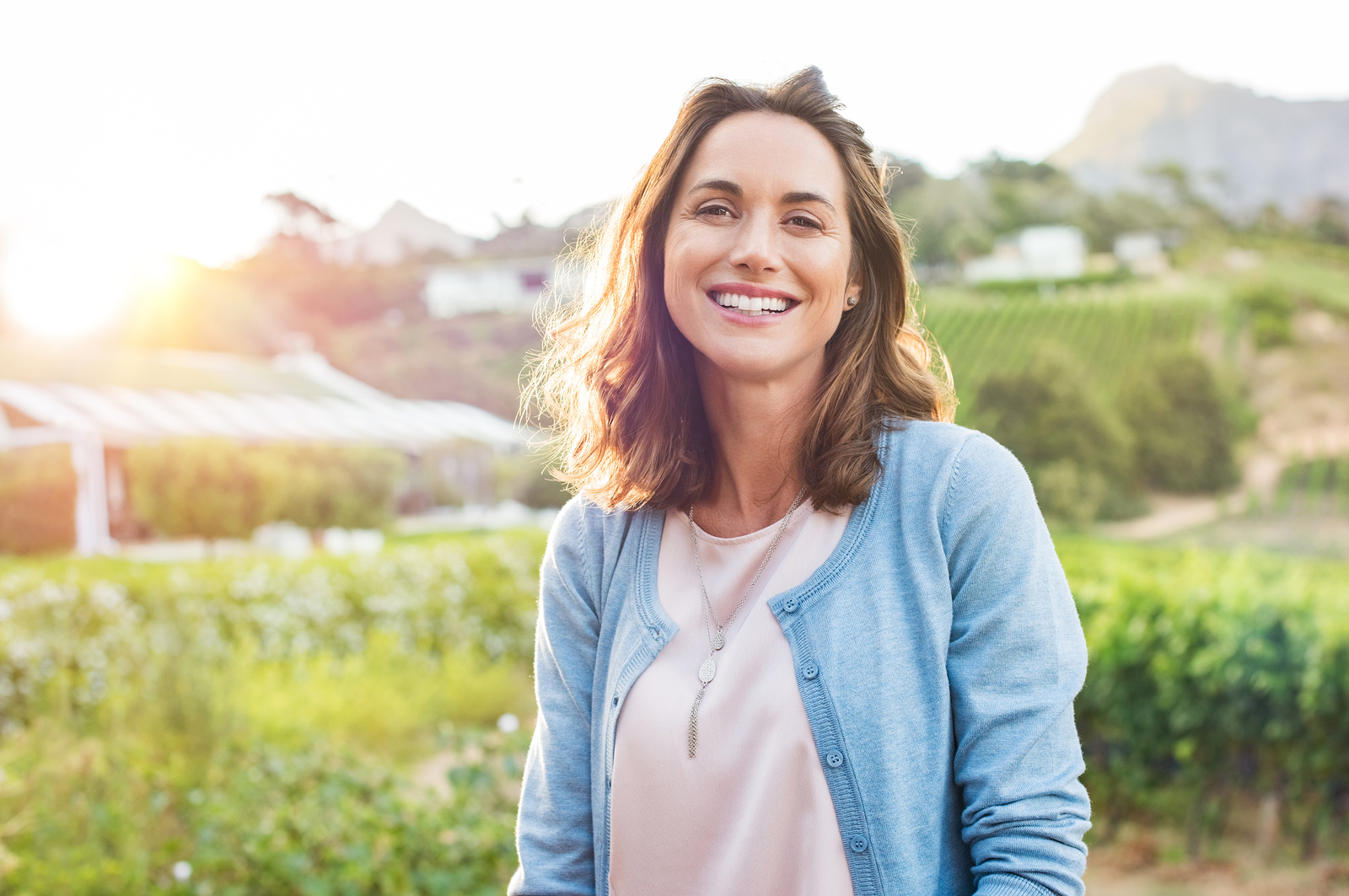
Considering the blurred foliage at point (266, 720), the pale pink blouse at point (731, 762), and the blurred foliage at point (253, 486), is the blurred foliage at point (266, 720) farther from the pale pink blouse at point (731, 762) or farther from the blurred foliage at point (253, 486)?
the pale pink blouse at point (731, 762)

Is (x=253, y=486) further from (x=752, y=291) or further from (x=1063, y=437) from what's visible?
(x=1063, y=437)

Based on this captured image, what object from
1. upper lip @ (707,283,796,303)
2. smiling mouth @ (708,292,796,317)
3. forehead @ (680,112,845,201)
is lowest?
smiling mouth @ (708,292,796,317)

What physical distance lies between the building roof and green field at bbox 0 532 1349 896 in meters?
1.48

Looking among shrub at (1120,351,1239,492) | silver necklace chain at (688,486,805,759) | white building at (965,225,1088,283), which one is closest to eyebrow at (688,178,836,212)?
silver necklace chain at (688,486,805,759)

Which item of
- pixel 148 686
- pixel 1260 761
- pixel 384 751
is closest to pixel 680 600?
pixel 1260 761

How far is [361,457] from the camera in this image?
9.09 m

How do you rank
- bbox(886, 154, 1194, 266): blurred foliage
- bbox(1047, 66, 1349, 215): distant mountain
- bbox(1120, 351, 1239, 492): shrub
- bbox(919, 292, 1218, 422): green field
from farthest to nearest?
bbox(1047, 66, 1349, 215): distant mountain → bbox(919, 292, 1218, 422): green field → bbox(886, 154, 1194, 266): blurred foliage → bbox(1120, 351, 1239, 492): shrub

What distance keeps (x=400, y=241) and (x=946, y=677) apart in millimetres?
10310

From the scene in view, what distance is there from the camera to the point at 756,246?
117cm

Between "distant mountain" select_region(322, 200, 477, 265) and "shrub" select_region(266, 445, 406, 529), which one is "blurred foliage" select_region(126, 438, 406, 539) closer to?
"shrub" select_region(266, 445, 406, 529)

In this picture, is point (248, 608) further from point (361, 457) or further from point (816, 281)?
point (816, 281)

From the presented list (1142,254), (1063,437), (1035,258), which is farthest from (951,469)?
(1142,254)

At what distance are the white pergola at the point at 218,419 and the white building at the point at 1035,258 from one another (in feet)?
58.9

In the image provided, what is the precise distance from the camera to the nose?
117 cm
